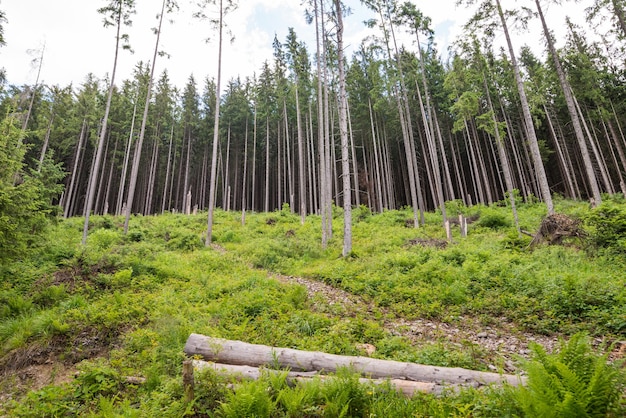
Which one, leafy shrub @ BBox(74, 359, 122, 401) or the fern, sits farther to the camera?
leafy shrub @ BBox(74, 359, 122, 401)

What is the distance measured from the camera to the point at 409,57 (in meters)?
22.1

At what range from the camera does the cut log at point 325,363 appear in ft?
13.9

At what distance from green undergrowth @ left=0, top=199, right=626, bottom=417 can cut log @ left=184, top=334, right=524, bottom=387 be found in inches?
19.3

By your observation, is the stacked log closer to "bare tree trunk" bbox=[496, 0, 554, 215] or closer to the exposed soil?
the exposed soil

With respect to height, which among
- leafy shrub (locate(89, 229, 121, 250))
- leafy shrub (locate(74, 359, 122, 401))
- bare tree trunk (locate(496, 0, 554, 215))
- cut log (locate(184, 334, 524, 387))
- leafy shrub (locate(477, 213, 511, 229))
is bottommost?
leafy shrub (locate(74, 359, 122, 401))

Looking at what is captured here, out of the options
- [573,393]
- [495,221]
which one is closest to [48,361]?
[573,393]

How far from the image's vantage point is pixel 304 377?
4.53m

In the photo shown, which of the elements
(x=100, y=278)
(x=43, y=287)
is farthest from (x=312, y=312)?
(x=43, y=287)

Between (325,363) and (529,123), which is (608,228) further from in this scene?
(325,363)

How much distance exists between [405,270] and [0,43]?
53.5 ft

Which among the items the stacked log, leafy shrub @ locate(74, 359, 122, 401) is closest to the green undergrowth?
leafy shrub @ locate(74, 359, 122, 401)

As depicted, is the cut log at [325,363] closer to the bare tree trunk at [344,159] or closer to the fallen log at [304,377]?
the fallen log at [304,377]

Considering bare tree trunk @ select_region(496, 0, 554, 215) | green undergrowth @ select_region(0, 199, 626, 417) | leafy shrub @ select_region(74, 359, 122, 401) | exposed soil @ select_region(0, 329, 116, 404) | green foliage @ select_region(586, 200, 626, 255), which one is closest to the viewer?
green undergrowth @ select_region(0, 199, 626, 417)

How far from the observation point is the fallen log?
403 cm
